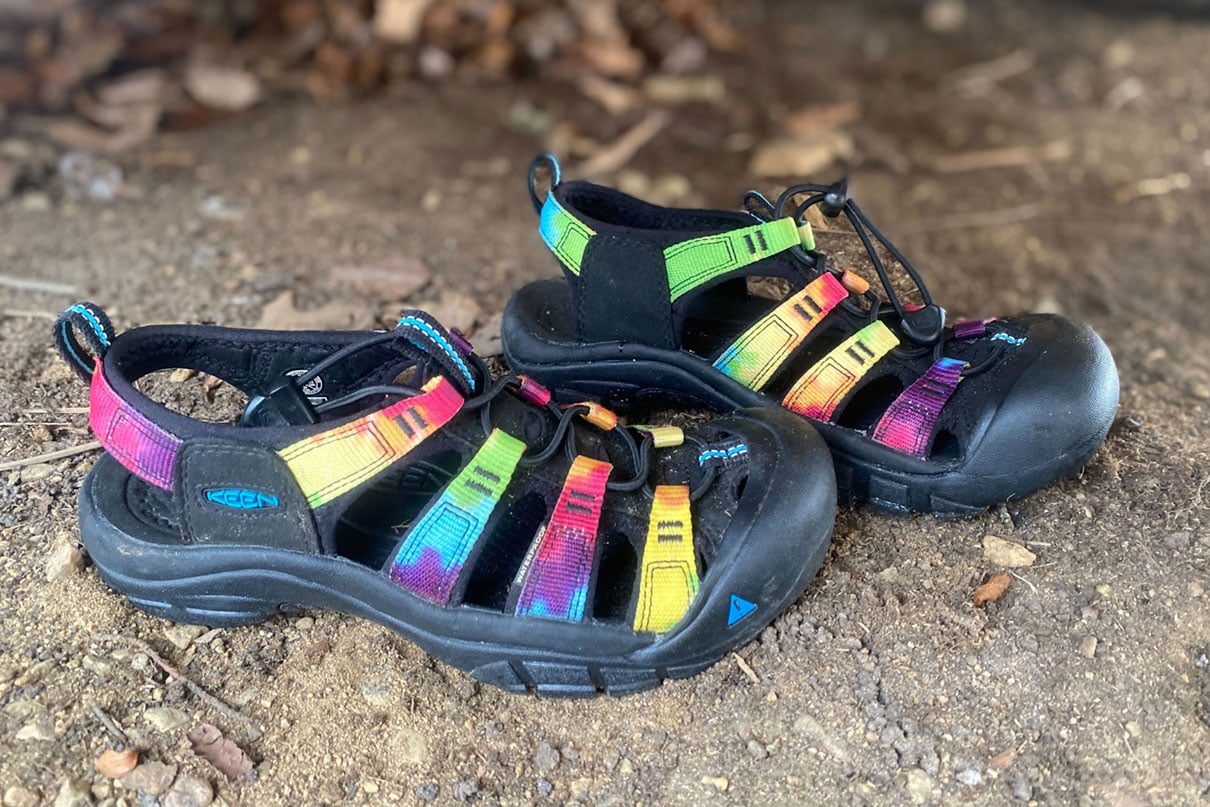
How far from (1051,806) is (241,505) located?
1.23 metres

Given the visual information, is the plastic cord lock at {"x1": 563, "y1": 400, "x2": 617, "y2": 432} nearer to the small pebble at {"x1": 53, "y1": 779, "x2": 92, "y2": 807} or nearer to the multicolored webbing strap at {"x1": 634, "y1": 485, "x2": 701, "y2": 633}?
the multicolored webbing strap at {"x1": 634, "y1": 485, "x2": 701, "y2": 633}

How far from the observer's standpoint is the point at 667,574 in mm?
A: 1646

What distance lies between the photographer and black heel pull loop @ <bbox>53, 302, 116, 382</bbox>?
167cm

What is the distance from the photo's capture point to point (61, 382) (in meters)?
2.33

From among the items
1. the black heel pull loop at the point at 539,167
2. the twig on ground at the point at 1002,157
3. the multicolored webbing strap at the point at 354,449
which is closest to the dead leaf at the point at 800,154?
the twig on ground at the point at 1002,157

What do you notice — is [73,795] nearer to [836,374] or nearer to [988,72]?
[836,374]

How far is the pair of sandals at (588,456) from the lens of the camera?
1.63 m

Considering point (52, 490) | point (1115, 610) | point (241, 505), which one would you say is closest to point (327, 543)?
point (241, 505)

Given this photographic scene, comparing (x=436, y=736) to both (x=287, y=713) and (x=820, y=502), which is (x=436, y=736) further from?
(x=820, y=502)

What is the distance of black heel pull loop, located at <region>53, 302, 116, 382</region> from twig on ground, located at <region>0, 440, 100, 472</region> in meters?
0.41

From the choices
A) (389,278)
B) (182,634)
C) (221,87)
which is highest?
(182,634)

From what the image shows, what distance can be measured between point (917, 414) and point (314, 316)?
1.48 m

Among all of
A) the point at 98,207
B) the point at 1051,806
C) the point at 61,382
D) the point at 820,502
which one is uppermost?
the point at 820,502

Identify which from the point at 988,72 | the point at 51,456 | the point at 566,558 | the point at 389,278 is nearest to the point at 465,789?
the point at 566,558
